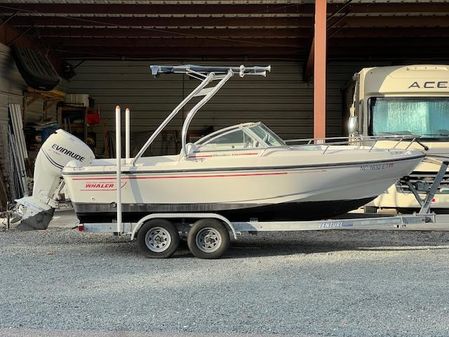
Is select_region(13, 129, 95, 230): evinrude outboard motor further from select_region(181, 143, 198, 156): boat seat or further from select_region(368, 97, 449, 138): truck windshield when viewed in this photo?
select_region(368, 97, 449, 138): truck windshield

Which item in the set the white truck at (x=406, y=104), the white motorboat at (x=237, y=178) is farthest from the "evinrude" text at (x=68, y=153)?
the white truck at (x=406, y=104)

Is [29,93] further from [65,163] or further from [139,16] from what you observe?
[65,163]

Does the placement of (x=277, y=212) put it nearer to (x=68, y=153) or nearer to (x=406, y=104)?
(x=68, y=153)

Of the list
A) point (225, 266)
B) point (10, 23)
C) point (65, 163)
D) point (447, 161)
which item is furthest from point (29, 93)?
point (447, 161)

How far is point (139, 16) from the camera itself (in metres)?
14.6

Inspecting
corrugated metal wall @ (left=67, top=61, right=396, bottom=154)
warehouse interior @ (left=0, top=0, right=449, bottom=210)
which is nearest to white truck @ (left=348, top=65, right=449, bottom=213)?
warehouse interior @ (left=0, top=0, right=449, bottom=210)

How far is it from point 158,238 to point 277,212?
5.51ft

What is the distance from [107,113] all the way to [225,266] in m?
13.1

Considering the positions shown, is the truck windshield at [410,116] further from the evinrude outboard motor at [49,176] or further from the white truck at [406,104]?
the evinrude outboard motor at [49,176]

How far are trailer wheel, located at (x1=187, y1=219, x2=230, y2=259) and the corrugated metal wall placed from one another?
11.5 m

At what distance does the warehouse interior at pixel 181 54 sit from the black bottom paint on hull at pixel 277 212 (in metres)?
6.00

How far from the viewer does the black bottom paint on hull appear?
779cm

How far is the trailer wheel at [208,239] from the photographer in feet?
25.7

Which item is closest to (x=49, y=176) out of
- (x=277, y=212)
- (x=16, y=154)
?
(x=277, y=212)
